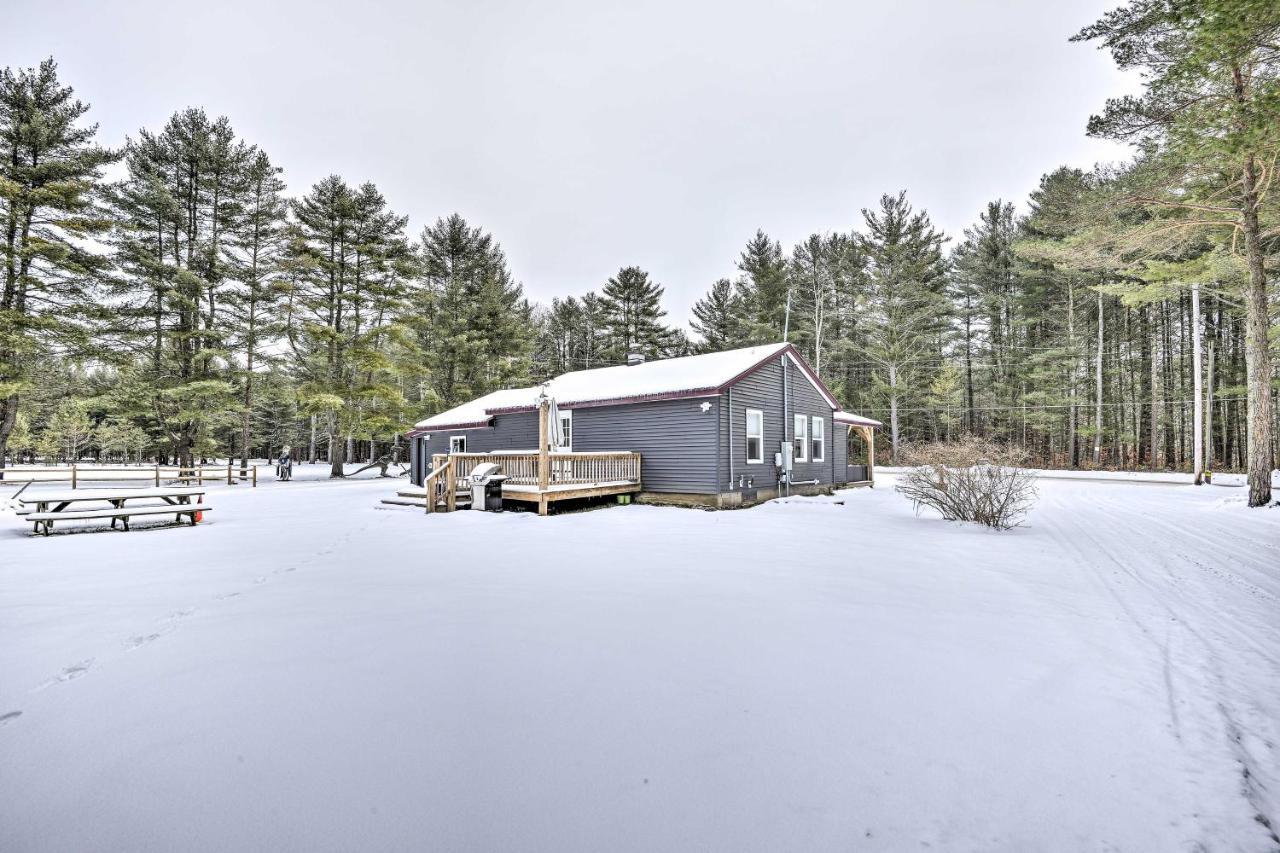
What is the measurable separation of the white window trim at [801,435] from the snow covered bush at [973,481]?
18.4 ft

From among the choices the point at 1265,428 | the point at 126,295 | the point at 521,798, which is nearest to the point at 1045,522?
the point at 1265,428

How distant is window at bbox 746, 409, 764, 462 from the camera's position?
13.1 m

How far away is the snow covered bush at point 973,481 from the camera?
8.36m

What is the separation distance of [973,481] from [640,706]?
27.4 ft

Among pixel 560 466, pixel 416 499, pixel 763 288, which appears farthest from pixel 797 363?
pixel 763 288

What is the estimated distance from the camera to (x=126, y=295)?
1922cm

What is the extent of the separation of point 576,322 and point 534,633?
35.2 m

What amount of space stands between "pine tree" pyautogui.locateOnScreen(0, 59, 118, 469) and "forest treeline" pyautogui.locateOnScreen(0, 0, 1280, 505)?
77 millimetres

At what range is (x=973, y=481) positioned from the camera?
862 cm

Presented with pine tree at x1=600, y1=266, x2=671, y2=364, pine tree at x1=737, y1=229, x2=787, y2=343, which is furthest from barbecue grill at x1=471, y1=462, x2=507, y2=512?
pine tree at x1=737, y1=229, x2=787, y2=343

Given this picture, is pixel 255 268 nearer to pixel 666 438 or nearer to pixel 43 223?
pixel 43 223

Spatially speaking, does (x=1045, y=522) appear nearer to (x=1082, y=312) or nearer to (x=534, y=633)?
(x=534, y=633)

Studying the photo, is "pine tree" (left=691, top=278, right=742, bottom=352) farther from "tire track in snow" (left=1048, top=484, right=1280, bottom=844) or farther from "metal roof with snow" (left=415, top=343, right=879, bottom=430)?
"tire track in snow" (left=1048, top=484, right=1280, bottom=844)

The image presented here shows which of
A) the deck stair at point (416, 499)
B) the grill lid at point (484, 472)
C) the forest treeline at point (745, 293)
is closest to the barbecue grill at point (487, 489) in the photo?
the grill lid at point (484, 472)
